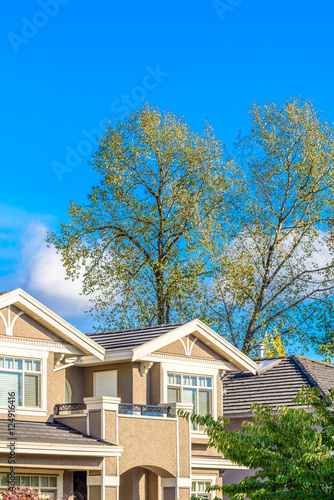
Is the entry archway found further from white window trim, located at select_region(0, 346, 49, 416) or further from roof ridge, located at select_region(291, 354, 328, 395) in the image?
roof ridge, located at select_region(291, 354, 328, 395)

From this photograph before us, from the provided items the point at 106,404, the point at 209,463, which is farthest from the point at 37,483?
the point at 209,463

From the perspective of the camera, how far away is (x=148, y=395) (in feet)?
88.8

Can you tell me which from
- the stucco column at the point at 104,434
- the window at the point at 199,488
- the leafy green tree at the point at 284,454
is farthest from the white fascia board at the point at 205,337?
the leafy green tree at the point at 284,454

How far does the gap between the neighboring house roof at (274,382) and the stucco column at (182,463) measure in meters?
5.73

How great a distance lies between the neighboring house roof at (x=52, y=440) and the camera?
68.5ft

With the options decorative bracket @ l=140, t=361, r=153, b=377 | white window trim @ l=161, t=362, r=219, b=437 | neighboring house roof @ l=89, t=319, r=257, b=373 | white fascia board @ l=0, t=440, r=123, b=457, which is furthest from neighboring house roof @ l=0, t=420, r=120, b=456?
white window trim @ l=161, t=362, r=219, b=437

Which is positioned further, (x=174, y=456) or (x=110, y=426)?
(x=174, y=456)

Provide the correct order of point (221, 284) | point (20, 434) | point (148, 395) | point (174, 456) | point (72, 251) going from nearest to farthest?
point (20, 434), point (174, 456), point (148, 395), point (221, 284), point (72, 251)

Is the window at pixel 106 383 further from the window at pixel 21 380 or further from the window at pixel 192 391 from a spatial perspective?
the window at pixel 21 380

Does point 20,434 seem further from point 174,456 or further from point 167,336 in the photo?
point 167,336

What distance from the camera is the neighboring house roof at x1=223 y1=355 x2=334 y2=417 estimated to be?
3114 cm

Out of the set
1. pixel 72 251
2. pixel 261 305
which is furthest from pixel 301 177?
pixel 72 251

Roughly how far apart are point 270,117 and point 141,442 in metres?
21.6

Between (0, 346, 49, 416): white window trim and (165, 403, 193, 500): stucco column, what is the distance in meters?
A: 3.82
